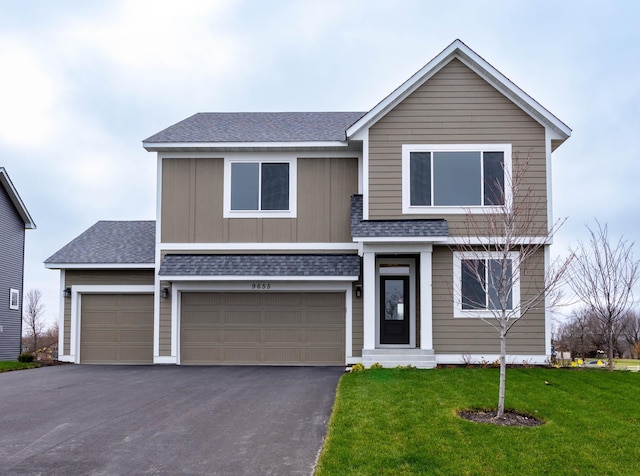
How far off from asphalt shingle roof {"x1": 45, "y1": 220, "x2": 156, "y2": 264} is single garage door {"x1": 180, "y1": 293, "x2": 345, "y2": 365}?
6.61 ft

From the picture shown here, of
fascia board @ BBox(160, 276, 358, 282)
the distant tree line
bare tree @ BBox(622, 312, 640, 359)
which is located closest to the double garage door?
fascia board @ BBox(160, 276, 358, 282)

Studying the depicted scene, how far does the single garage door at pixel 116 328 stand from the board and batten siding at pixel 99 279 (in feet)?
1.11

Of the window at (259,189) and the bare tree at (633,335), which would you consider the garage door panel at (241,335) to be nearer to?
the window at (259,189)

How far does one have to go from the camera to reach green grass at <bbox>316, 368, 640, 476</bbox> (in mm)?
6273

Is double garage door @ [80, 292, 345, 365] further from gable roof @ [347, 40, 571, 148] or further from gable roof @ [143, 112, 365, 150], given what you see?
gable roof @ [347, 40, 571, 148]

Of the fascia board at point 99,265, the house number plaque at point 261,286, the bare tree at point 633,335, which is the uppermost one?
the fascia board at point 99,265

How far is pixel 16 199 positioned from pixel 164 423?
57.0 ft

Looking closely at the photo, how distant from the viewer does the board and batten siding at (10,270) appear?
21.8 meters

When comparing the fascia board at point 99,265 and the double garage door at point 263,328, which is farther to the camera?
the fascia board at point 99,265

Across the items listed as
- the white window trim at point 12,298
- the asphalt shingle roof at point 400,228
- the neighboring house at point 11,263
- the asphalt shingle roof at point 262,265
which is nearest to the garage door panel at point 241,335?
the asphalt shingle roof at point 262,265

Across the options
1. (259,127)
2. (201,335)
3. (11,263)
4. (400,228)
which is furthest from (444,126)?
(11,263)

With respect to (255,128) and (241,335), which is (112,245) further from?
(255,128)

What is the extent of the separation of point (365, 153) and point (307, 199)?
84.3 inches

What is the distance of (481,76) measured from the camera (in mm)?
14500
